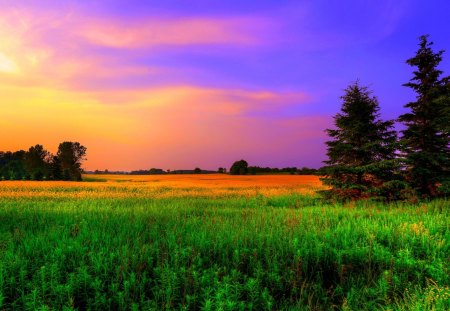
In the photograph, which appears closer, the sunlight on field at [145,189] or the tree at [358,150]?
the tree at [358,150]

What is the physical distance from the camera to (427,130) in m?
18.8

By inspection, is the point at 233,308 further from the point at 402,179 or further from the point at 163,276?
the point at 402,179

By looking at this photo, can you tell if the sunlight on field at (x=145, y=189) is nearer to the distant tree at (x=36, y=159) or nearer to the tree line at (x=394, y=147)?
the tree line at (x=394, y=147)

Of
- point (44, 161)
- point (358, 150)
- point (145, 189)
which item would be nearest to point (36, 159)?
point (44, 161)

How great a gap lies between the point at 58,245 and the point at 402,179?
1771 cm

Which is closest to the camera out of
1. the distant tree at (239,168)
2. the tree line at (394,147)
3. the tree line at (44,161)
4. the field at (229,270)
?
the field at (229,270)

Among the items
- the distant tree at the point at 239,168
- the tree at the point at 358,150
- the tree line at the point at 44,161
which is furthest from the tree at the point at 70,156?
the tree at the point at 358,150

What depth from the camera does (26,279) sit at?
231 inches

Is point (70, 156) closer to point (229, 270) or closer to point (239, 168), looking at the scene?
point (239, 168)

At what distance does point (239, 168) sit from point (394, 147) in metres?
70.7

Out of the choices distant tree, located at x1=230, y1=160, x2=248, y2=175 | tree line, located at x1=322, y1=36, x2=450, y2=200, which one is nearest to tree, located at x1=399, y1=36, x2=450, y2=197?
tree line, located at x1=322, y1=36, x2=450, y2=200

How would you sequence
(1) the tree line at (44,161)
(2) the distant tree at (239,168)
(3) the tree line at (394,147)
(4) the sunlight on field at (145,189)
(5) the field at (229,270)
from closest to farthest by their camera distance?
1. (5) the field at (229,270)
2. (3) the tree line at (394,147)
3. (4) the sunlight on field at (145,189)
4. (2) the distant tree at (239,168)
5. (1) the tree line at (44,161)

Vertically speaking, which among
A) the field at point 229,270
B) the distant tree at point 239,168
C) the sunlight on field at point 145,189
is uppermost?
the distant tree at point 239,168

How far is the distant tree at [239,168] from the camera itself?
8781 centimetres
